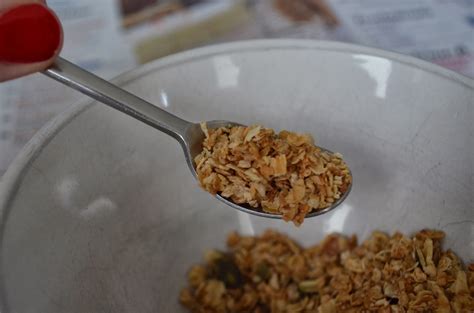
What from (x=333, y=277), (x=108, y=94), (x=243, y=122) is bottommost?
(x=333, y=277)

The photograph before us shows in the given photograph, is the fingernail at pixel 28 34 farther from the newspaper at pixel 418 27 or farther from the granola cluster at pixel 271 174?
the newspaper at pixel 418 27

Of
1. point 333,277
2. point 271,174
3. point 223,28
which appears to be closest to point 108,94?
point 271,174

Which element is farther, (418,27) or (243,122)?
Answer: (418,27)

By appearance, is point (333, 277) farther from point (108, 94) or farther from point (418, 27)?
point (418, 27)

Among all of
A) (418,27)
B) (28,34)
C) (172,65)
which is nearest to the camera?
(28,34)

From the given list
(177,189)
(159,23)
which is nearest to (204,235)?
(177,189)

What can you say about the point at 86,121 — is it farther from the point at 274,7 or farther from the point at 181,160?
the point at 274,7

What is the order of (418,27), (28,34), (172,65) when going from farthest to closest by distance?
(418,27) < (172,65) < (28,34)
